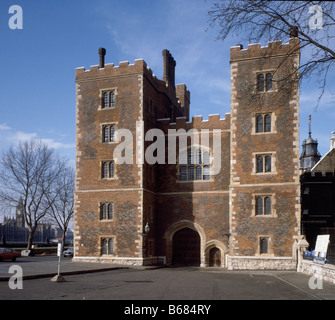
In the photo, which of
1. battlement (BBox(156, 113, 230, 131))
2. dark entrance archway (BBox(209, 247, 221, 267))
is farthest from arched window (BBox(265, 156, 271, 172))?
dark entrance archway (BBox(209, 247, 221, 267))

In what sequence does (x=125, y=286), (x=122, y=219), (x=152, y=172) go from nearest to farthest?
1. (x=125, y=286)
2. (x=122, y=219)
3. (x=152, y=172)

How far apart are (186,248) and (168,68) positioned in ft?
56.7

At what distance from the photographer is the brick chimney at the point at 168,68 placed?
39.6 meters

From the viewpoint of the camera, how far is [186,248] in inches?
1260

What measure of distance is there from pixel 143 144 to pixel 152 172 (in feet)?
8.50

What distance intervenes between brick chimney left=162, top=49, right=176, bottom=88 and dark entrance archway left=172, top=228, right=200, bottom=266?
14684 millimetres

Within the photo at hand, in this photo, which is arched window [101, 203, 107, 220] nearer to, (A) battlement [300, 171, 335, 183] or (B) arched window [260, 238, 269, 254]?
(B) arched window [260, 238, 269, 254]

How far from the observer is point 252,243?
90.8ft

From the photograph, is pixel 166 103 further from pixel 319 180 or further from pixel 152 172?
pixel 319 180

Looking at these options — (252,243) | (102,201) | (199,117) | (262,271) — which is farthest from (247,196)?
(102,201)

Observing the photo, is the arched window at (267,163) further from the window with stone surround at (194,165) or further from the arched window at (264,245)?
the window with stone surround at (194,165)

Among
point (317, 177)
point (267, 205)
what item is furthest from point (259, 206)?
point (317, 177)
